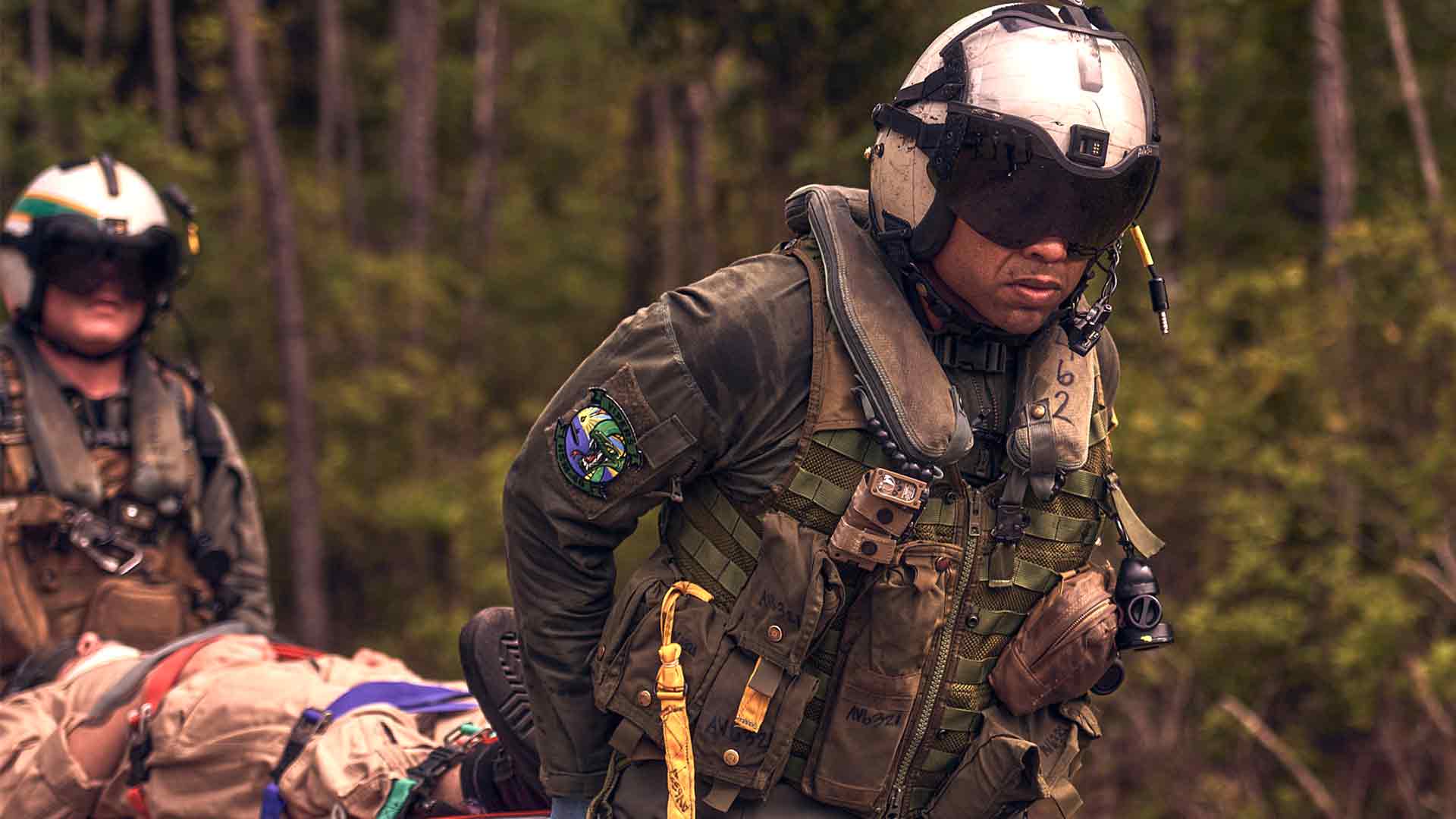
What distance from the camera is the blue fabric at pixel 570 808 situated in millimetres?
3320

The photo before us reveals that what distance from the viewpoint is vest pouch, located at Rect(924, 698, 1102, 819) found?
10.5 feet

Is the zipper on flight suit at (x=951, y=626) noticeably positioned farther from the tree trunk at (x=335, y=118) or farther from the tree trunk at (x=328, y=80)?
the tree trunk at (x=328, y=80)

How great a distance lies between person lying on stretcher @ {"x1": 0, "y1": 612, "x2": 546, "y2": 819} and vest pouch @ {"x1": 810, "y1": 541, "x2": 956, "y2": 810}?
1116 mm

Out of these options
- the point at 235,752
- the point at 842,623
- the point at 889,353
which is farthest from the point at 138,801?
the point at 889,353

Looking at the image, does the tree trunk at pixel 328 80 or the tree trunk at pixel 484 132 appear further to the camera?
the tree trunk at pixel 328 80

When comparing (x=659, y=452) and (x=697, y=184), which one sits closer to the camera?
(x=659, y=452)

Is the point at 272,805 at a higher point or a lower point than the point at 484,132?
higher

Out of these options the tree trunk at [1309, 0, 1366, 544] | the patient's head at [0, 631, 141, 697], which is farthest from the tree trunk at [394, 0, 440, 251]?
the patient's head at [0, 631, 141, 697]

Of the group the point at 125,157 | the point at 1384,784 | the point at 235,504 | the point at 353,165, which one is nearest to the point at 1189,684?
the point at 1384,784

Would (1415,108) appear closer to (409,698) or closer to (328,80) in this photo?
(409,698)

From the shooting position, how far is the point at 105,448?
6062 millimetres

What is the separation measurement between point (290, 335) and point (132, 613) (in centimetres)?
810

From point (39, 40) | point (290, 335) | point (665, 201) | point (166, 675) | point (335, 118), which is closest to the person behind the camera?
point (166, 675)

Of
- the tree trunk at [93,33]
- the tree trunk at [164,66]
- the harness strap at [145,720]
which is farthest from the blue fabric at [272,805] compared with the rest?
the tree trunk at [93,33]
